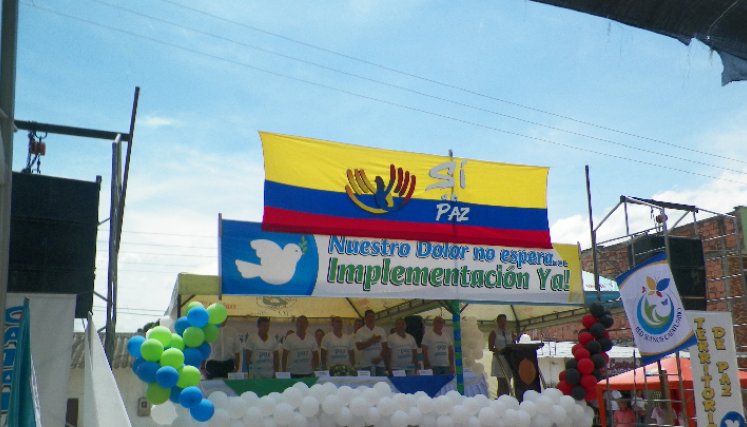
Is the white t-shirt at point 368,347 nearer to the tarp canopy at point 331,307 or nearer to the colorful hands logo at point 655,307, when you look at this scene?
the tarp canopy at point 331,307

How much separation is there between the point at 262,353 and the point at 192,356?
10.1ft

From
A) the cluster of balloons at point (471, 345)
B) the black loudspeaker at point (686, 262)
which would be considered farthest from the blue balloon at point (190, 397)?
the cluster of balloons at point (471, 345)

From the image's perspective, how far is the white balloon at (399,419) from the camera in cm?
750

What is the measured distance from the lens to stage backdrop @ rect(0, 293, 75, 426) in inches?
244

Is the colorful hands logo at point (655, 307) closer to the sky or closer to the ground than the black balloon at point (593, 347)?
closer to the sky

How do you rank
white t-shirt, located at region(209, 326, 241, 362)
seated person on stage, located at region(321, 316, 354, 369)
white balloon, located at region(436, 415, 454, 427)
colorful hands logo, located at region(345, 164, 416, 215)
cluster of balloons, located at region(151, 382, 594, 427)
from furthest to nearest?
seated person on stage, located at region(321, 316, 354, 369)
white t-shirt, located at region(209, 326, 241, 362)
colorful hands logo, located at region(345, 164, 416, 215)
white balloon, located at region(436, 415, 454, 427)
cluster of balloons, located at region(151, 382, 594, 427)

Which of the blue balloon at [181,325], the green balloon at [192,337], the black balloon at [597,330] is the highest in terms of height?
the blue balloon at [181,325]

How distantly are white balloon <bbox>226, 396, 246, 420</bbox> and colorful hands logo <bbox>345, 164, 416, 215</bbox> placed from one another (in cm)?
361

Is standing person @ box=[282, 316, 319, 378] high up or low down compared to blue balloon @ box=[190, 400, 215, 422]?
up

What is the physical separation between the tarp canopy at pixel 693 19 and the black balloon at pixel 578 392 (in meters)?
6.01

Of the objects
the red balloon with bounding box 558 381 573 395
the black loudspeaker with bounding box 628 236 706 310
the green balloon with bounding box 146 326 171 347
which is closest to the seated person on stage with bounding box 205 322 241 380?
the green balloon with bounding box 146 326 171 347

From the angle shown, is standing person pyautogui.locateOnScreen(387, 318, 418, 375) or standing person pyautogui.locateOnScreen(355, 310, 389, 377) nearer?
standing person pyautogui.locateOnScreen(355, 310, 389, 377)

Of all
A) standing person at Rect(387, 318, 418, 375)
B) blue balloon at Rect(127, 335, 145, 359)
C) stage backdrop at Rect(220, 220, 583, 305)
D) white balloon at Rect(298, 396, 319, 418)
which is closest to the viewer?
blue balloon at Rect(127, 335, 145, 359)

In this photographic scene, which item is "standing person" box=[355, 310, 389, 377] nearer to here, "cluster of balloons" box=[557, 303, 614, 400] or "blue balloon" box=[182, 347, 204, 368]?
"cluster of balloons" box=[557, 303, 614, 400]
